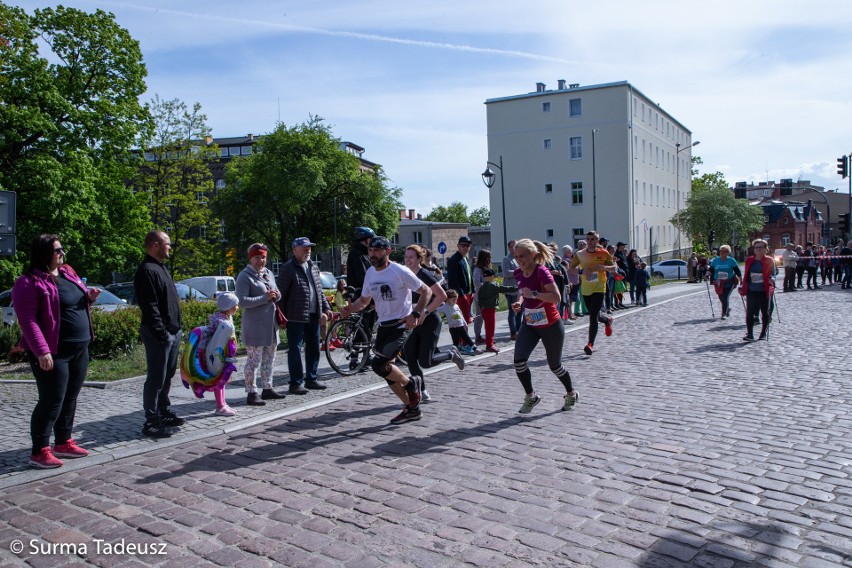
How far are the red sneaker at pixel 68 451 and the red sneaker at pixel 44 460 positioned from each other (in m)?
0.26

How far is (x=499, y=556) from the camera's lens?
153 inches

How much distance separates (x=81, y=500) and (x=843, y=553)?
4.63m

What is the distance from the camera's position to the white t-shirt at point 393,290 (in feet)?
22.8

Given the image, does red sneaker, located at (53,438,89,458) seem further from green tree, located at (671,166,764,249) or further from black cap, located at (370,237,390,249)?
green tree, located at (671,166,764,249)

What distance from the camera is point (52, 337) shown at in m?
5.59

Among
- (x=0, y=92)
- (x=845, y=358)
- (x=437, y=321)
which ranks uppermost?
(x=0, y=92)

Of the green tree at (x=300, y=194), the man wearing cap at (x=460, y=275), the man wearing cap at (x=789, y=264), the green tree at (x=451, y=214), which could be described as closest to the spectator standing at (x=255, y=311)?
the man wearing cap at (x=460, y=275)

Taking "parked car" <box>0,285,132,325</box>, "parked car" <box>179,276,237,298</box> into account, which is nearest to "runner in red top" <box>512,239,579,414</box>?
"parked car" <box>0,285,132,325</box>

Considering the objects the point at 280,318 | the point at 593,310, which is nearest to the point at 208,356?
the point at 280,318

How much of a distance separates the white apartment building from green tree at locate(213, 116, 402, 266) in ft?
41.8

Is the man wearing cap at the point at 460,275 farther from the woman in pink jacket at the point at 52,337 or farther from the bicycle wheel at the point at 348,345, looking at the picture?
the woman in pink jacket at the point at 52,337

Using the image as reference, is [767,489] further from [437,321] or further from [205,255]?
[205,255]

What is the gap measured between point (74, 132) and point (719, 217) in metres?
56.6

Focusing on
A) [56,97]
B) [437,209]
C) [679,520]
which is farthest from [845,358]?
[437,209]
